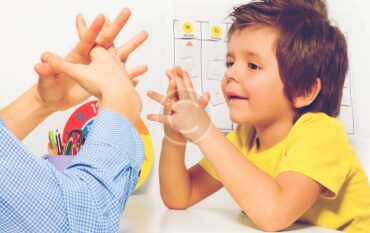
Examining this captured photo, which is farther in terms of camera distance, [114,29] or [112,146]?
[114,29]

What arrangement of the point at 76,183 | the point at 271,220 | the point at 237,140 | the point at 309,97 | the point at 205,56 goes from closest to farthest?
the point at 76,183 < the point at 271,220 < the point at 309,97 < the point at 237,140 < the point at 205,56

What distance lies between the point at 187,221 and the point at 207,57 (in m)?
0.52

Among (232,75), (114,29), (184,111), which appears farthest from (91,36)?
(232,75)

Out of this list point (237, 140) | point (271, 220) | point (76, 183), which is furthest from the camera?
point (237, 140)

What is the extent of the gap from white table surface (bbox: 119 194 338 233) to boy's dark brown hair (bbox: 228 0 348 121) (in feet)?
0.83

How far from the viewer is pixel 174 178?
0.99 m

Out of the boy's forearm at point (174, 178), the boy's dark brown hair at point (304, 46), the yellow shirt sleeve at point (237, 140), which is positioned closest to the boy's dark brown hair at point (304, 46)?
the boy's dark brown hair at point (304, 46)

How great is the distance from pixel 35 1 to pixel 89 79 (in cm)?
54

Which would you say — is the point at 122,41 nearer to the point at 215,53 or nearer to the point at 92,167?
the point at 215,53

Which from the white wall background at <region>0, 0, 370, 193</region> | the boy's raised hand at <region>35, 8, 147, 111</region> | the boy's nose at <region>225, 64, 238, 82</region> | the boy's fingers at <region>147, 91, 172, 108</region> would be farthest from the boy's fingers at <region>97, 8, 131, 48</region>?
the white wall background at <region>0, 0, 370, 193</region>

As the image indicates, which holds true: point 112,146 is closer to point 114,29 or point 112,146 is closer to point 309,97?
point 114,29

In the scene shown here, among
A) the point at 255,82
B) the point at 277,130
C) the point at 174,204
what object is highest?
the point at 255,82

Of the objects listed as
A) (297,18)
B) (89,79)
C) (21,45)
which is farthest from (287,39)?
(21,45)

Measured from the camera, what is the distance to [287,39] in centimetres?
95
